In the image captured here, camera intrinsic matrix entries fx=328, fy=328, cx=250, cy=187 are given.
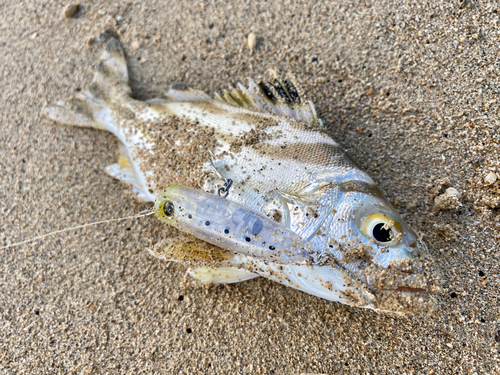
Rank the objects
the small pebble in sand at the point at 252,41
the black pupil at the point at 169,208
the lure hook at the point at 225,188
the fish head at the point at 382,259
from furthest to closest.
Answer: the small pebble in sand at the point at 252,41 → the lure hook at the point at 225,188 → the black pupil at the point at 169,208 → the fish head at the point at 382,259

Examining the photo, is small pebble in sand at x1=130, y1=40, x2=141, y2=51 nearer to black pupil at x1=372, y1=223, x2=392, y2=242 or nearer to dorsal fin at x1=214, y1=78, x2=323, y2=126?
dorsal fin at x1=214, y1=78, x2=323, y2=126

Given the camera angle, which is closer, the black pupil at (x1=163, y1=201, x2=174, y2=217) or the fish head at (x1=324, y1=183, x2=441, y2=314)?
the fish head at (x1=324, y1=183, x2=441, y2=314)

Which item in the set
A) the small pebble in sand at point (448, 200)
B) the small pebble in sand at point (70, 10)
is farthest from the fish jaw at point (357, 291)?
the small pebble in sand at point (70, 10)

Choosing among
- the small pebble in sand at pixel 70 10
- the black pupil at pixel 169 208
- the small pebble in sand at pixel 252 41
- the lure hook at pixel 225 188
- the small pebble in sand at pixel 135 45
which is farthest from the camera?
the small pebble in sand at pixel 70 10

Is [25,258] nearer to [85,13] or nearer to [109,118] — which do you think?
[109,118]

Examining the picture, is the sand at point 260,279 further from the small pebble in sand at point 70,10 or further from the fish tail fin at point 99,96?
the small pebble in sand at point 70,10

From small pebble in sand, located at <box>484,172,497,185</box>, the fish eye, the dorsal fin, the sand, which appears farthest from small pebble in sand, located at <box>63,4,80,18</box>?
small pebble in sand, located at <box>484,172,497,185</box>
